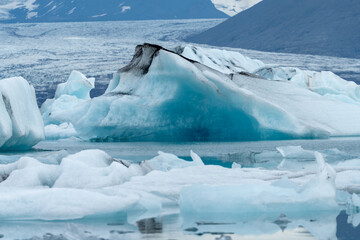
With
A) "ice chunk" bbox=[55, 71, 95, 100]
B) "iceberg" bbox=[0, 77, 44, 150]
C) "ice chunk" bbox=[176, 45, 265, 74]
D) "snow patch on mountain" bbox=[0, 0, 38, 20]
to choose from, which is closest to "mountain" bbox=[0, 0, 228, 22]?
"snow patch on mountain" bbox=[0, 0, 38, 20]

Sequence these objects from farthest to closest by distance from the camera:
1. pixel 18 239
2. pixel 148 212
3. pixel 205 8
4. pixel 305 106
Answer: pixel 205 8 → pixel 305 106 → pixel 148 212 → pixel 18 239

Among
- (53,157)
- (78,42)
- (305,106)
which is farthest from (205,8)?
(53,157)

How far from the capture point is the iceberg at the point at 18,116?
33.1 feet

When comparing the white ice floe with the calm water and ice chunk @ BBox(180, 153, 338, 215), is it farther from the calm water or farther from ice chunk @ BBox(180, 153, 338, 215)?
the calm water

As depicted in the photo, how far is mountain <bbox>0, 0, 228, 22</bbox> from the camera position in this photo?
80.1m

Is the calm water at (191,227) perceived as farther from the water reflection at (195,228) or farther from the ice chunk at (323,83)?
the ice chunk at (323,83)

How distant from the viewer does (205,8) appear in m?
92.9

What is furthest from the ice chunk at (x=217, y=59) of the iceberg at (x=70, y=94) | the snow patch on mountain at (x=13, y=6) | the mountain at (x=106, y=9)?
the mountain at (x=106, y=9)

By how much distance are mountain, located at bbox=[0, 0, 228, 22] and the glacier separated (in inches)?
2538

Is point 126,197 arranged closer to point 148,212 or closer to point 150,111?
point 148,212

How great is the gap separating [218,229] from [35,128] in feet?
24.0

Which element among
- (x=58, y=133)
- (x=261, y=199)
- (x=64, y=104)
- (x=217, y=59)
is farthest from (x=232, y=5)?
(x=261, y=199)

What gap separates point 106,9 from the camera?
87188 millimetres

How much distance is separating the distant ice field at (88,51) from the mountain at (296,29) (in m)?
14.1
